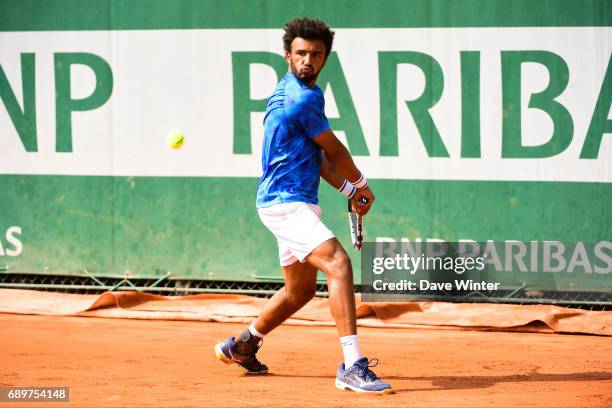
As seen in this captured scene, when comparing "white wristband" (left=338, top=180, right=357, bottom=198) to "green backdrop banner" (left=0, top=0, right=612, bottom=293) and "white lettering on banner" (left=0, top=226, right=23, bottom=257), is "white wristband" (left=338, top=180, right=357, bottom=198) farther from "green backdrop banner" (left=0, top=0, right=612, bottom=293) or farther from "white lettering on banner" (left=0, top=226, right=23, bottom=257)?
"white lettering on banner" (left=0, top=226, right=23, bottom=257)

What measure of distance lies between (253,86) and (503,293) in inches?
93.5

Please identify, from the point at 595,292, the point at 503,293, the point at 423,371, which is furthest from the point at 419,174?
the point at 423,371

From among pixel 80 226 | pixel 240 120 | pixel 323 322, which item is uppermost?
pixel 240 120

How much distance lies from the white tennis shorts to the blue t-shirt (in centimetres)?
4

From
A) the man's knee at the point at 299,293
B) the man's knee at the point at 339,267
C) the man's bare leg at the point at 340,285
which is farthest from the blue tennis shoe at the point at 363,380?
the man's knee at the point at 299,293

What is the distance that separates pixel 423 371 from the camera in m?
5.35

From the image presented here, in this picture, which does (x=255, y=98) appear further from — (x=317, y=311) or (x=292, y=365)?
(x=292, y=365)

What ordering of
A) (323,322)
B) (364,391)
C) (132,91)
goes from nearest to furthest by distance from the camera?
(364,391) < (323,322) < (132,91)

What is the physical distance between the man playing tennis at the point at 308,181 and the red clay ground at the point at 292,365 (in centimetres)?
38

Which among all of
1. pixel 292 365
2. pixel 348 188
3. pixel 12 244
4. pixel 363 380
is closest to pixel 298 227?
pixel 348 188

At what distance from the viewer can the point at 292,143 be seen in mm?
4676

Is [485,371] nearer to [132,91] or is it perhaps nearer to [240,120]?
[240,120]

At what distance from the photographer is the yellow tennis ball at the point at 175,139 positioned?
7.06 m

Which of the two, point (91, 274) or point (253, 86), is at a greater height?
point (253, 86)
